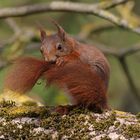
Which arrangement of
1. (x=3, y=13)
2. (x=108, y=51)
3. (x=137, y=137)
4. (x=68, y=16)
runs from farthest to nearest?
(x=68, y=16) < (x=108, y=51) < (x=3, y=13) < (x=137, y=137)

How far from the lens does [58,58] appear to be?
3051mm

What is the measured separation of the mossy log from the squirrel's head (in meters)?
0.51

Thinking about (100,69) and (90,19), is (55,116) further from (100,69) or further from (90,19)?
(90,19)

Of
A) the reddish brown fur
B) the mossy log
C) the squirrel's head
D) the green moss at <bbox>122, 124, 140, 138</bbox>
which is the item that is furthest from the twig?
the green moss at <bbox>122, 124, 140, 138</bbox>

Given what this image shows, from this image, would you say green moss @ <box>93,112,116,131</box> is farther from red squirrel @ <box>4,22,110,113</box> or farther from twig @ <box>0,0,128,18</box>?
twig @ <box>0,0,128,18</box>

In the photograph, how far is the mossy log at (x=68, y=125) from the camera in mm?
2533

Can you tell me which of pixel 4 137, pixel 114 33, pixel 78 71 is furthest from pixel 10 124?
pixel 114 33

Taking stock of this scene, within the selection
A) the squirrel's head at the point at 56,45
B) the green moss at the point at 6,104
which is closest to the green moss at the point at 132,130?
the green moss at the point at 6,104

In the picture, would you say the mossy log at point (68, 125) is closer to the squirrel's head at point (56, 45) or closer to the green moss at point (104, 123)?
the green moss at point (104, 123)

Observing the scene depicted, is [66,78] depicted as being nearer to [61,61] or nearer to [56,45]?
[61,61]

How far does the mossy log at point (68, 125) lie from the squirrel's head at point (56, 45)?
20.2 inches

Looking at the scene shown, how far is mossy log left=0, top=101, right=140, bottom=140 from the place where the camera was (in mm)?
2533

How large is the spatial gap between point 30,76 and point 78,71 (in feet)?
0.71

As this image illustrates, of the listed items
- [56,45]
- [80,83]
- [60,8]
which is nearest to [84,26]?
[60,8]
